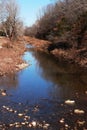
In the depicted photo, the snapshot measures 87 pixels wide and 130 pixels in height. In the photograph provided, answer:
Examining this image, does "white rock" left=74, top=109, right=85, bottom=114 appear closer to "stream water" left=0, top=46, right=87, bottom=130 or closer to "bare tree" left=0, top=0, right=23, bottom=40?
"stream water" left=0, top=46, right=87, bottom=130

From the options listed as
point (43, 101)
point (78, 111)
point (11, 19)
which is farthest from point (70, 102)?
point (11, 19)

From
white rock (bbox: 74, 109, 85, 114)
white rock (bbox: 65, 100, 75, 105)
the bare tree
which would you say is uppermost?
the bare tree

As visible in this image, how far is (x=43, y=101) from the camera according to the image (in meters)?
19.5

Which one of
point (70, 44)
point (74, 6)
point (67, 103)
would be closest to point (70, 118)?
point (67, 103)

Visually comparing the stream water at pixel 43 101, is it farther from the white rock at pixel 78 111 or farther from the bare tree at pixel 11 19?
the bare tree at pixel 11 19

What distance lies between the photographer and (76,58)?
135 ft

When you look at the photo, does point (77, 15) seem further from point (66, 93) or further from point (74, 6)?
point (66, 93)

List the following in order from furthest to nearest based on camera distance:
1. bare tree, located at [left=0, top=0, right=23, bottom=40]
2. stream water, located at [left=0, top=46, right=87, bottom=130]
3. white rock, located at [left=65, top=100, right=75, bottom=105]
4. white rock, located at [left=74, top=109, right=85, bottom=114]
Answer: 1. bare tree, located at [left=0, top=0, right=23, bottom=40]
2. white rock, located at [left=65, top=100, right=75, bottom=105]
3. white rock, located at [left=74, top=109, right=85, bottom=114]
4. stream water, located at [left=0, top=46, right=87, bottom=130]

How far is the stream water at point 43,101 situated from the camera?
1538 cm

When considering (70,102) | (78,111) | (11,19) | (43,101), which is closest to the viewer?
(78,111)

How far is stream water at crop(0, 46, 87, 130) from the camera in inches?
606

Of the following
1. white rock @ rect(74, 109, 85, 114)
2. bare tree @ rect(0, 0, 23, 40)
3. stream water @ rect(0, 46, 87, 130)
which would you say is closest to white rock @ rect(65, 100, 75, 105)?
stream water @ rect(0, 46, 87, 130)

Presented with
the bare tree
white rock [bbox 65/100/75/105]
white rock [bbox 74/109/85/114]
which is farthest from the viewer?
the bare tree

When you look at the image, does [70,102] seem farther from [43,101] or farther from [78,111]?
[78,111]
